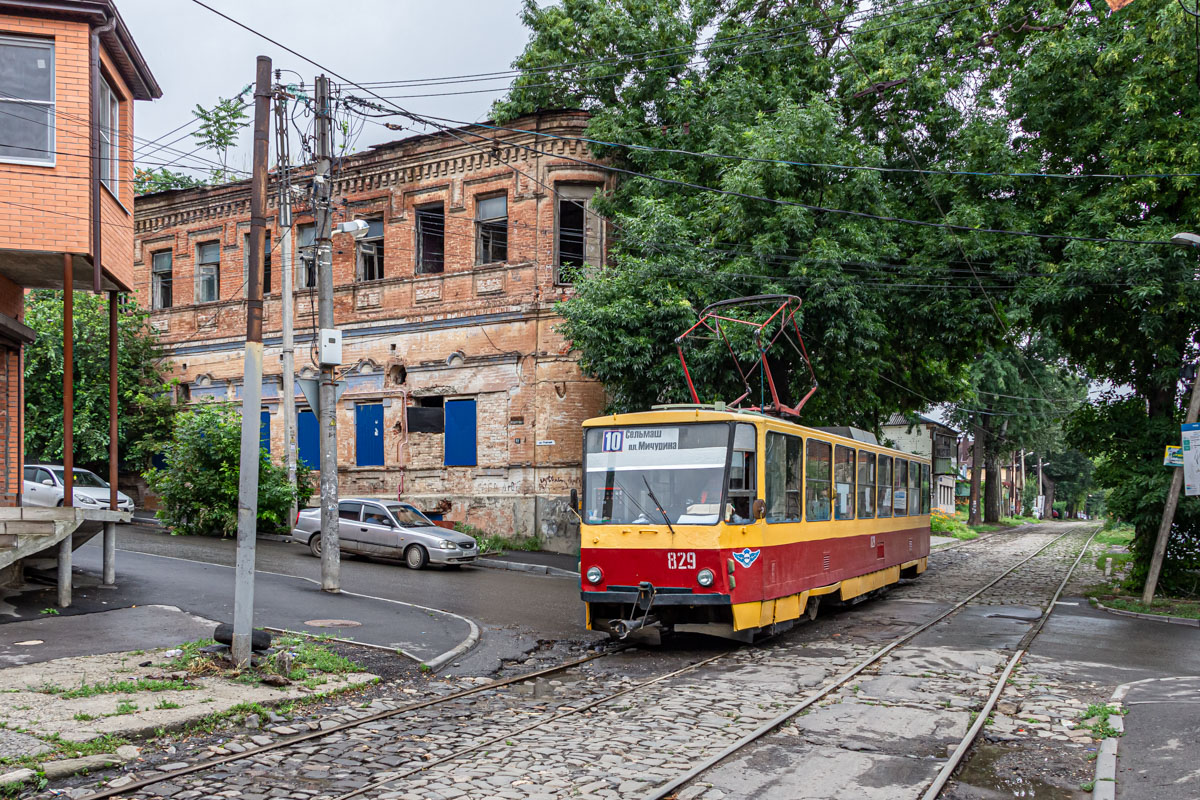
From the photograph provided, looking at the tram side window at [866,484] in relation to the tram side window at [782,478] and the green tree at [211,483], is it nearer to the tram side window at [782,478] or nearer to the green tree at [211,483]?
the tram side window at [782,478]

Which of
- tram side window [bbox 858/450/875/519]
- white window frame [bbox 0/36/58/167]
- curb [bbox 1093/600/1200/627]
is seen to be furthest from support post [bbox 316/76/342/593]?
curb [bbox 1093/600/1200/627]

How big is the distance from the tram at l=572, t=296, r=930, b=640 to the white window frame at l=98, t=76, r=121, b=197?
8585 millimetres

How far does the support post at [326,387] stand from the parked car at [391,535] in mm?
3964

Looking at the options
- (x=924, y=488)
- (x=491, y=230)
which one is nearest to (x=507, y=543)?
(x=491, y=230)

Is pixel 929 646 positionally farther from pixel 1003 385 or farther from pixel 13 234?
pixel 1003 385

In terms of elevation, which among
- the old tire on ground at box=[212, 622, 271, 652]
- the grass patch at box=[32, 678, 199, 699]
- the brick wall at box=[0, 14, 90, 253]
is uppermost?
the brick wall at box=[0, 14, 90, 253]

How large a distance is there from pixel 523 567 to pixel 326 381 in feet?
23.7

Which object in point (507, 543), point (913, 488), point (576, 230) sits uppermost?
point (576, 230)

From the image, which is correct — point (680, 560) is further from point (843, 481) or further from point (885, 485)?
point (885, 485)

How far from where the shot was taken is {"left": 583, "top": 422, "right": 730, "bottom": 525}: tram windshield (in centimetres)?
1205

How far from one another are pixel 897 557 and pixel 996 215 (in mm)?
6950

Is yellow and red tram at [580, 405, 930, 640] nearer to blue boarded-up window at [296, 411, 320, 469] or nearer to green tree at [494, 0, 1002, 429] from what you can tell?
green tree at [494, 0, 1002, 429]

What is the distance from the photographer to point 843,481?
51.3 feet

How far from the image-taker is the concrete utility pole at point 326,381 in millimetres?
16469
